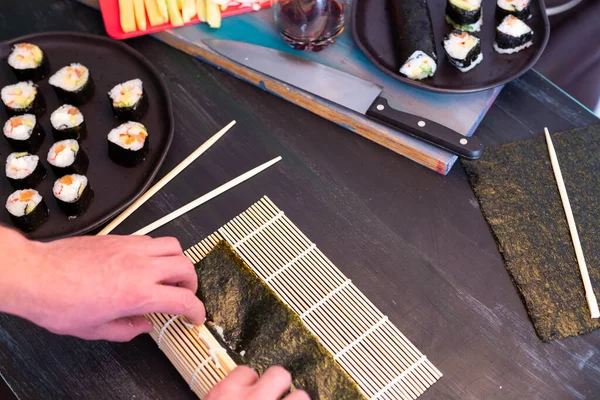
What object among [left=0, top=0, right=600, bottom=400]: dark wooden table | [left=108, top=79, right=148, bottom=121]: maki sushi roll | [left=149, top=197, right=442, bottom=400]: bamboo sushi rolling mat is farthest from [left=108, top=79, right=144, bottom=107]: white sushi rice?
[left=149, top=197, right=442, bottom=400]: bamboo sushi rolling mat

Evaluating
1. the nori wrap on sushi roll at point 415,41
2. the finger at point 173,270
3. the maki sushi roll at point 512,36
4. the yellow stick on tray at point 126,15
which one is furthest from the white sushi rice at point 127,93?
the maki sushi roll at point 512,36

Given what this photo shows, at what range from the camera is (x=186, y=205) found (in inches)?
51.3

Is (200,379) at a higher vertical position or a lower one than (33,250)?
lower

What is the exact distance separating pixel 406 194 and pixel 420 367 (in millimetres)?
390

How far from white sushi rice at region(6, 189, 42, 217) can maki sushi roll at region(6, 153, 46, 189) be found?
0.04m

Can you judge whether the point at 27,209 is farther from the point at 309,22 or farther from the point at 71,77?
the point at 309,22

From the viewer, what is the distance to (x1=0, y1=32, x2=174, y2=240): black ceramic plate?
4.10 feet

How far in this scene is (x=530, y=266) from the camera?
122 centimetres

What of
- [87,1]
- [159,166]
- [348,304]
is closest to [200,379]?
[348,304]

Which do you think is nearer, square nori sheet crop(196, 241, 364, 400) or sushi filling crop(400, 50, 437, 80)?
square nori sheet crop(196, 241, 364, 400)

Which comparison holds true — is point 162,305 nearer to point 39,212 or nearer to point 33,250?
point 33,250

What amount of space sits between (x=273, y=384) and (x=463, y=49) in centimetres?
90

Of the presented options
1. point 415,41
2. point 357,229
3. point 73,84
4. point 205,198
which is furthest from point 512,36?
point 73,84

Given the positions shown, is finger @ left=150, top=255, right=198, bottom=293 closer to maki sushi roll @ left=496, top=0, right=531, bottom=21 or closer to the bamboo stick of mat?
the bamboo stick of mat
